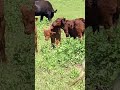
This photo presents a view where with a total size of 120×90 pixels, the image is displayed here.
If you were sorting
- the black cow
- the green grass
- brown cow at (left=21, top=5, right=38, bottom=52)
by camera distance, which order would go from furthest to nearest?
1. the black cow
2. brown cow at (left=21, top=5, right=38, bottom=52)
3. the green grass

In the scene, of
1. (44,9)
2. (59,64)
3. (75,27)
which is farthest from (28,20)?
(44,9)

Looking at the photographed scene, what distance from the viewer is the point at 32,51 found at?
22.3 ft

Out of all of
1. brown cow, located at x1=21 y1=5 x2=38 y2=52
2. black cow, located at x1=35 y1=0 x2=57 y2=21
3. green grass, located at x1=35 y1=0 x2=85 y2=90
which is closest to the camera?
green grass, located at x1=35 y1=0 x2=85 y2=90

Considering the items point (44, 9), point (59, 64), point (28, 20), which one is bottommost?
point (59, 64)

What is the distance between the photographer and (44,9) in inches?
478

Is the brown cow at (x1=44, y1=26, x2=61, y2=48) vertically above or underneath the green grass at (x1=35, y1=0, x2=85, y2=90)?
above

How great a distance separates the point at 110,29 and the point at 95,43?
373mm

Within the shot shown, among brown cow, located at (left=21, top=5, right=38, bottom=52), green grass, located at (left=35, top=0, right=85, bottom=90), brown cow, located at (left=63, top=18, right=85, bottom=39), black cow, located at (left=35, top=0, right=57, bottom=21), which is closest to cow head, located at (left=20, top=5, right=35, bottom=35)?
brown cow, located at (left=21, top=5, right=38, bottom=52)

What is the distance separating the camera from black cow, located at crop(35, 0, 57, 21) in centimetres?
1187

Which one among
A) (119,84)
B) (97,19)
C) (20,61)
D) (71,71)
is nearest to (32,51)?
(20,61)

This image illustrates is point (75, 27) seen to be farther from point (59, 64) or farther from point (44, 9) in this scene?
point (44, 9)

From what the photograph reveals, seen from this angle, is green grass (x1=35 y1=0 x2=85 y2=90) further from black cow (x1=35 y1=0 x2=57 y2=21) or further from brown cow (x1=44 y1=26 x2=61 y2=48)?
black cow (x1=35 y1=0 x2=57 y2=21)

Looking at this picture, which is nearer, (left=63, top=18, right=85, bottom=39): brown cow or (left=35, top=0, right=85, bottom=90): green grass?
(left=35, top=0, right=85, bottom=90): green grass

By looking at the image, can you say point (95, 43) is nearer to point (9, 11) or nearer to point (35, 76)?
point (35, 76)
